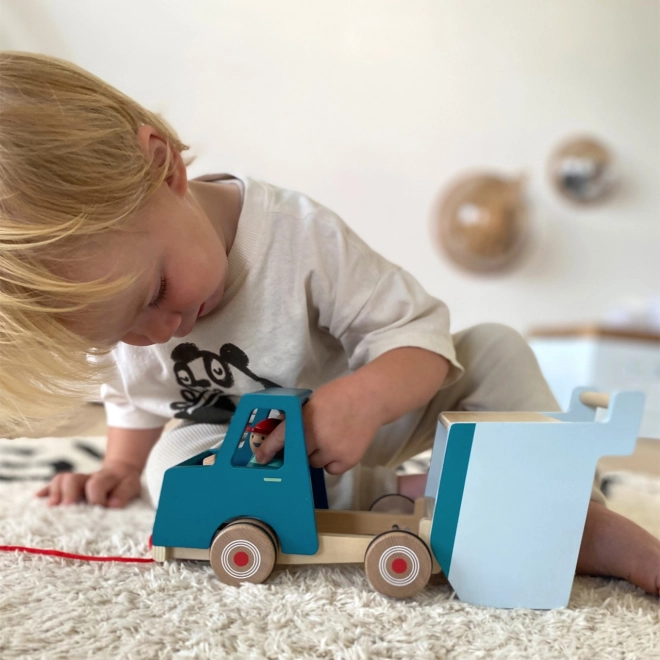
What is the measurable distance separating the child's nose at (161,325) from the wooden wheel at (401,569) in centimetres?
26

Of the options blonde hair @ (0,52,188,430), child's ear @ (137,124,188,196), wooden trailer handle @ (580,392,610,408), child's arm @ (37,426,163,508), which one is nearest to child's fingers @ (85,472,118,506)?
child's arm @ (37,426,163,508)

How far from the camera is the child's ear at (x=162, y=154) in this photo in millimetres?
522

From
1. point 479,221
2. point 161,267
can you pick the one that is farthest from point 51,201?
point 479,221

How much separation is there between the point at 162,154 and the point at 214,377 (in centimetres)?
26

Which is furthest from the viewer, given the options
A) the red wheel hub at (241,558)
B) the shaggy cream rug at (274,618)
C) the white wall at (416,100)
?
the white wall at (416,100)

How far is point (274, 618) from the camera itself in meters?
0.40

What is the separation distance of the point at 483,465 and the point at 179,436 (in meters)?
0.40

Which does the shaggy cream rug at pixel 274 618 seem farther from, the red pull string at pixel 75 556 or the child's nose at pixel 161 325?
the child's nose at pixel 161 325

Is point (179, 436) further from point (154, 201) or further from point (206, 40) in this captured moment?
point (206, 40)

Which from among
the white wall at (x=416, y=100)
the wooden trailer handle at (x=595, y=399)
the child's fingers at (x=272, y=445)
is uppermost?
the white wall at (x=416, y=100)

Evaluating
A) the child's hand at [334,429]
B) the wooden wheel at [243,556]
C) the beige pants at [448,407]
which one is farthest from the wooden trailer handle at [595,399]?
the wooden wheel at [243,556]

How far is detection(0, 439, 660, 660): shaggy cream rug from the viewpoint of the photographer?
14.3 inches

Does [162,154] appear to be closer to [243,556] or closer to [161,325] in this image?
[161,325]

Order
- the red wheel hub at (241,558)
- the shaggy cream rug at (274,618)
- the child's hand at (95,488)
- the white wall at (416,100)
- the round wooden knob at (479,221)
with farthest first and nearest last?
the round wooden knob at (479,221), the white wall at (416,100), the child's hand at (95,488), the red wheel hub at (241,558), the shaggy cream rug at (274,618)
